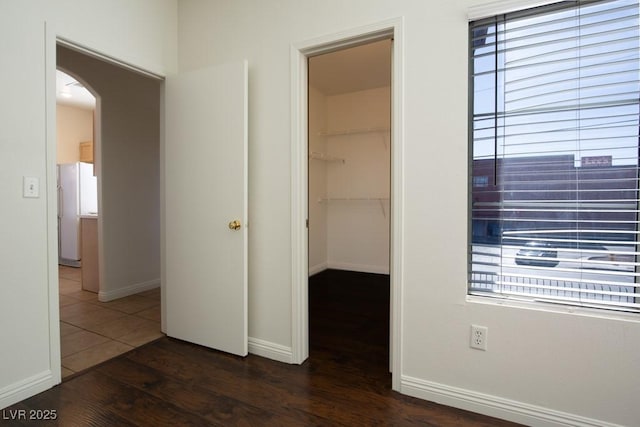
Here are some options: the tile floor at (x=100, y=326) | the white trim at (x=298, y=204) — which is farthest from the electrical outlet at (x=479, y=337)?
the tile floor at (x=100, y=326)

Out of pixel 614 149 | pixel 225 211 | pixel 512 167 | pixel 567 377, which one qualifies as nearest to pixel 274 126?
pixel 225 211

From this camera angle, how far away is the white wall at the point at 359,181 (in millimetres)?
4836

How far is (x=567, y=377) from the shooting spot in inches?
61.7

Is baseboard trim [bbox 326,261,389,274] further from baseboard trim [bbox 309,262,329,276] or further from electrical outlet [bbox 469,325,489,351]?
electrical outlet [bbox 469,325,489,351]

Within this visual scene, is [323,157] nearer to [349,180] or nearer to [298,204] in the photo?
[349,180]

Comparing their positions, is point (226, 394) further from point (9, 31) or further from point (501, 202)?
point (9, 31)

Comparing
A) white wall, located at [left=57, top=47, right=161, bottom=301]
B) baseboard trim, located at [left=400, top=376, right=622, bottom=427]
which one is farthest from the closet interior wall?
baseboard trim, located at [left=400, top=376, right=622, bottom=427]

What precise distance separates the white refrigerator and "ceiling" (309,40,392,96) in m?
3.75

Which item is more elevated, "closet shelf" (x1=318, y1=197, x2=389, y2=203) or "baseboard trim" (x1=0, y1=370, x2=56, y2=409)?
"closet shelf" (x1=318, y1=197, x2=389, y2=203)

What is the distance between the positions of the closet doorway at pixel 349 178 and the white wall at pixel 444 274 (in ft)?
5.83

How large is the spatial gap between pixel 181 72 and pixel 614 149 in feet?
9.32

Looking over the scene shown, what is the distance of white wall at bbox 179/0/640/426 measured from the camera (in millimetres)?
1532

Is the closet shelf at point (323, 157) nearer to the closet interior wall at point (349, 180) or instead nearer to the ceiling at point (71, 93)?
the closet interior wall at point (349, 180)

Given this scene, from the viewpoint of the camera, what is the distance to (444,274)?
1793mm
